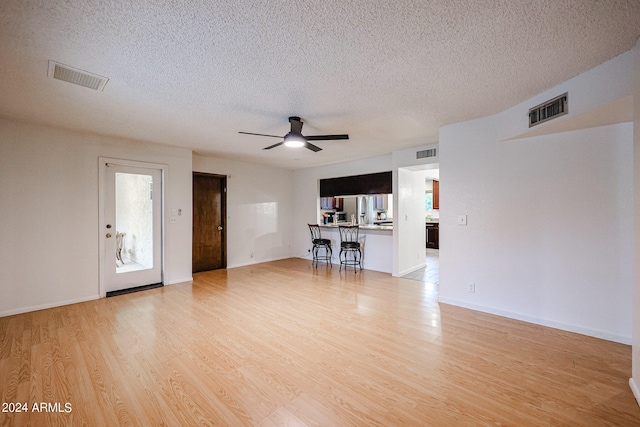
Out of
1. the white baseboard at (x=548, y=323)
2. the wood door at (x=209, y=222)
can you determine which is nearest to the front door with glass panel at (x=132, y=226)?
the wood door at (x=209, y=222)

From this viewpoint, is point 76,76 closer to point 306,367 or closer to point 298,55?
point 298,55

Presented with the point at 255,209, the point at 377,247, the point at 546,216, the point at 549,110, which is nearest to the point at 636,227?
the point at 546,216

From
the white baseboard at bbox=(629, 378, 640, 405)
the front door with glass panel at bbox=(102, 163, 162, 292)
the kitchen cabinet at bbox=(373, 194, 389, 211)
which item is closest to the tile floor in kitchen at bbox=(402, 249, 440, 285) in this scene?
the kitchen cabinet at bbox=(373, 194, 389, 211)

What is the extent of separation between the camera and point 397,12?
1.58 meters

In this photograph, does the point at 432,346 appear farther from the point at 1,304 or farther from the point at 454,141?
the point at 1,304

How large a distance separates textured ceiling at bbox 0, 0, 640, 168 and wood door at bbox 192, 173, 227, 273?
8.24ft

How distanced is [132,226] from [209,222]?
1590 mm

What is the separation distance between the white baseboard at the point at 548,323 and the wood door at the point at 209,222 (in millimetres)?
4621

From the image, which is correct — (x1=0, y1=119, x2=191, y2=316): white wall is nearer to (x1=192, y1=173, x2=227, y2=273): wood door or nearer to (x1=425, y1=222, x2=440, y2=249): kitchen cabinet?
(x1=192, y1=173, x2=227, y2=273): wood door

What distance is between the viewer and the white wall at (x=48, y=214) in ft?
11.1

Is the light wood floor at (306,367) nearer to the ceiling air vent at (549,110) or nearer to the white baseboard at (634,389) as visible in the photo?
the white baseboard at (634,389)

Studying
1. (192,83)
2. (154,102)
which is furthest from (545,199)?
(154,102)

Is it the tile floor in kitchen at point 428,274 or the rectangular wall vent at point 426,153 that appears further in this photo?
the tile floor in kitchen at point 428,274

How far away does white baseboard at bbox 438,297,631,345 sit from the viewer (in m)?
2.60
